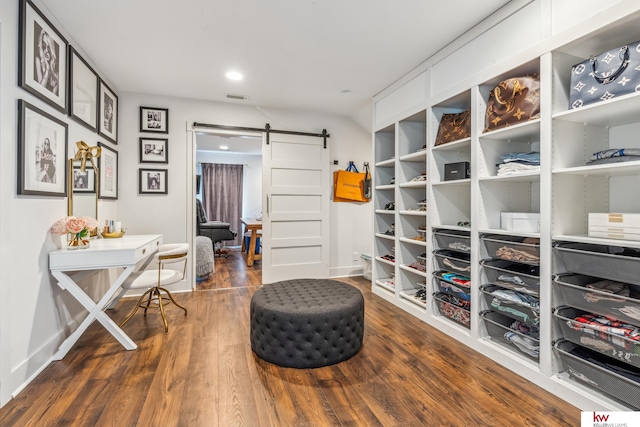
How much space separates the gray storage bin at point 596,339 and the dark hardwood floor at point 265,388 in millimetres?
359

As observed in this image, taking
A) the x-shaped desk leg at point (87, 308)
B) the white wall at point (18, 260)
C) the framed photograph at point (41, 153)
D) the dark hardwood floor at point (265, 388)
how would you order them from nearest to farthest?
the dark hardwood floor at point (265, 388)
the white wall at point (18, 260)
the framed photograph at point (41, 153)
the x-shaped desk leg at point (87, 308)

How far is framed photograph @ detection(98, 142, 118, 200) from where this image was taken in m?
3.12

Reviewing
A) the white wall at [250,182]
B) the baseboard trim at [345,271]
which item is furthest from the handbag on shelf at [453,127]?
the white wall at [250,182]

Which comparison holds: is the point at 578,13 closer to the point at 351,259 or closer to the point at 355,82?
the point at 355,82

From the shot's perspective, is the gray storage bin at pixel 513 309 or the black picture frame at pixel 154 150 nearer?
the gray storage bin at pixel 513 309

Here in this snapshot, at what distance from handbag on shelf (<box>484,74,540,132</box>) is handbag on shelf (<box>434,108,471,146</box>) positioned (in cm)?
23

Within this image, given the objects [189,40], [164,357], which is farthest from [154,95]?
[164,357]

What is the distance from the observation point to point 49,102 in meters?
2.11

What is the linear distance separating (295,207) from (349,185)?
0.86 metres

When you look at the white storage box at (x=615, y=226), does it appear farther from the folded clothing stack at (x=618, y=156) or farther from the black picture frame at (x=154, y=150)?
the black picture frame at (x=154, y=150)

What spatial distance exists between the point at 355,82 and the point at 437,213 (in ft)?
5.56

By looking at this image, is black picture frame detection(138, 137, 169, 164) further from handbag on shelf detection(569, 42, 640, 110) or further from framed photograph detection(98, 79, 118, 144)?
handbag on shelf detection(569, 42, 640, 110)

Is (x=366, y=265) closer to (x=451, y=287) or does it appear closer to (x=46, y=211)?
(x=451, y=287)

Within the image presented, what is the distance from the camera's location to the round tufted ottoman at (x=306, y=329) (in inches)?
79.7
